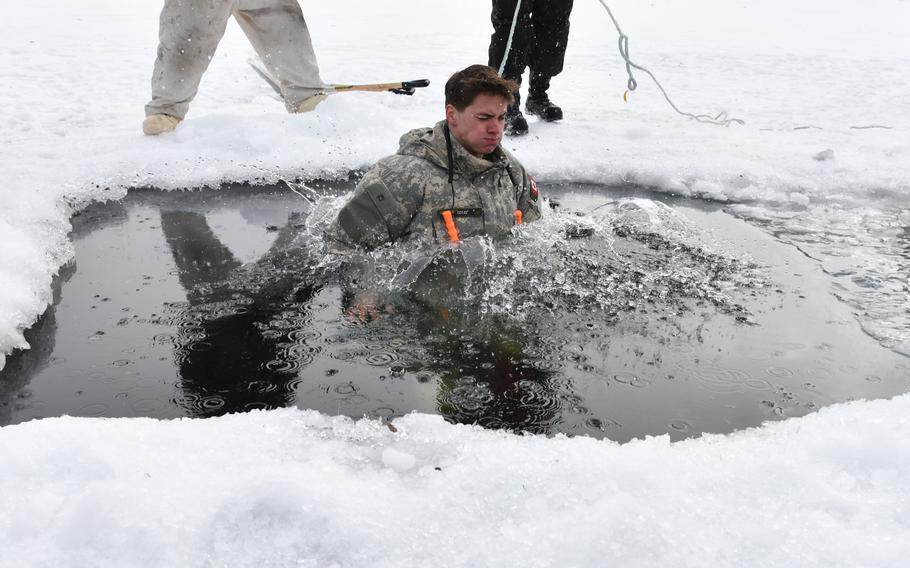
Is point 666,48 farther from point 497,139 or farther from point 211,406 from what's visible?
point 211,406

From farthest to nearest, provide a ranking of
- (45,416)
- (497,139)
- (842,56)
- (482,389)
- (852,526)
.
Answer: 1. (842,56)
2. (497,139)
3. (482,389)
4. (45,416)
5. (852,526)

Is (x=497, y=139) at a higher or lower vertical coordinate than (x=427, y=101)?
higher

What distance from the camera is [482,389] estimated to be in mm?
3008

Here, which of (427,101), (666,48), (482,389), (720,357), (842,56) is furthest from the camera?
(666,48)

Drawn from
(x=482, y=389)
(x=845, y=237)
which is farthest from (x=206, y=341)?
(x=845, y=237)

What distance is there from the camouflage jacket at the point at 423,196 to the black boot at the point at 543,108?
3.63 metres

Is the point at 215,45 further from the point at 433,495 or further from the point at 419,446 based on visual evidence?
the point at 433,495

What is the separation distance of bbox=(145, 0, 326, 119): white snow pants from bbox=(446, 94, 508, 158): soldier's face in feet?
10.4

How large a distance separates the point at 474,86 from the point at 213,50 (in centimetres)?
347

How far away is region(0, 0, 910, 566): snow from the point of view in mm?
2039

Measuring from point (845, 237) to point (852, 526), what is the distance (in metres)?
3.17

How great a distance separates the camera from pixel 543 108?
7633mm

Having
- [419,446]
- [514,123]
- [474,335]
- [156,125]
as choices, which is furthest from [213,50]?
[419,446]

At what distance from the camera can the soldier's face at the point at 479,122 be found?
3.89m
